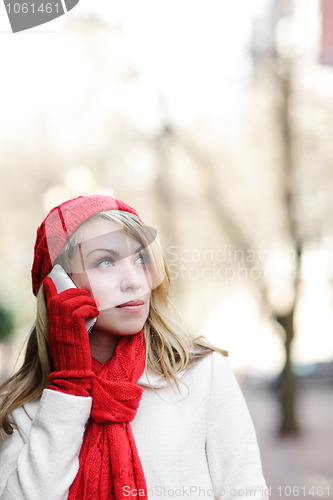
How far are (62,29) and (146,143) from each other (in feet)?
7.32

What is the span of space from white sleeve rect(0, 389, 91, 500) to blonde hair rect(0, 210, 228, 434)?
0.17m

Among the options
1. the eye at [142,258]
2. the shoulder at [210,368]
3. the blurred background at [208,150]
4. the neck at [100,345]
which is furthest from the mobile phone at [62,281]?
the blurred background at [208,150]

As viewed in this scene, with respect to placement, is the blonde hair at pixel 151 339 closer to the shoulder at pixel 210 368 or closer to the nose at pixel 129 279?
the shoulder at pixel 210 368

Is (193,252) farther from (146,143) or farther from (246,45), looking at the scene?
(246,45)

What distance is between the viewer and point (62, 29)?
375 inches

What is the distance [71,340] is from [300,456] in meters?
7.27

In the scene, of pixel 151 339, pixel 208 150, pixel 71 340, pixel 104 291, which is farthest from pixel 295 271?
pixel 71 340

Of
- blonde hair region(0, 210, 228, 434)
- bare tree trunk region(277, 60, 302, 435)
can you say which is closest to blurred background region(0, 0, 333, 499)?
bare tree trunk region(277, 60, 302, 435)

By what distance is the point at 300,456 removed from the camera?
8.34 meters

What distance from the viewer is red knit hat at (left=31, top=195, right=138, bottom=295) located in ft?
6.85

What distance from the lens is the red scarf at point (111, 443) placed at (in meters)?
1.88

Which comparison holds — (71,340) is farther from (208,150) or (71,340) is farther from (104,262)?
(208,150)

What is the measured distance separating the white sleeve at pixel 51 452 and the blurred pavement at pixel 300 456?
9.64 feet

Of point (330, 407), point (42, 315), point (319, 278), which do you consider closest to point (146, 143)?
point (319, 278)
